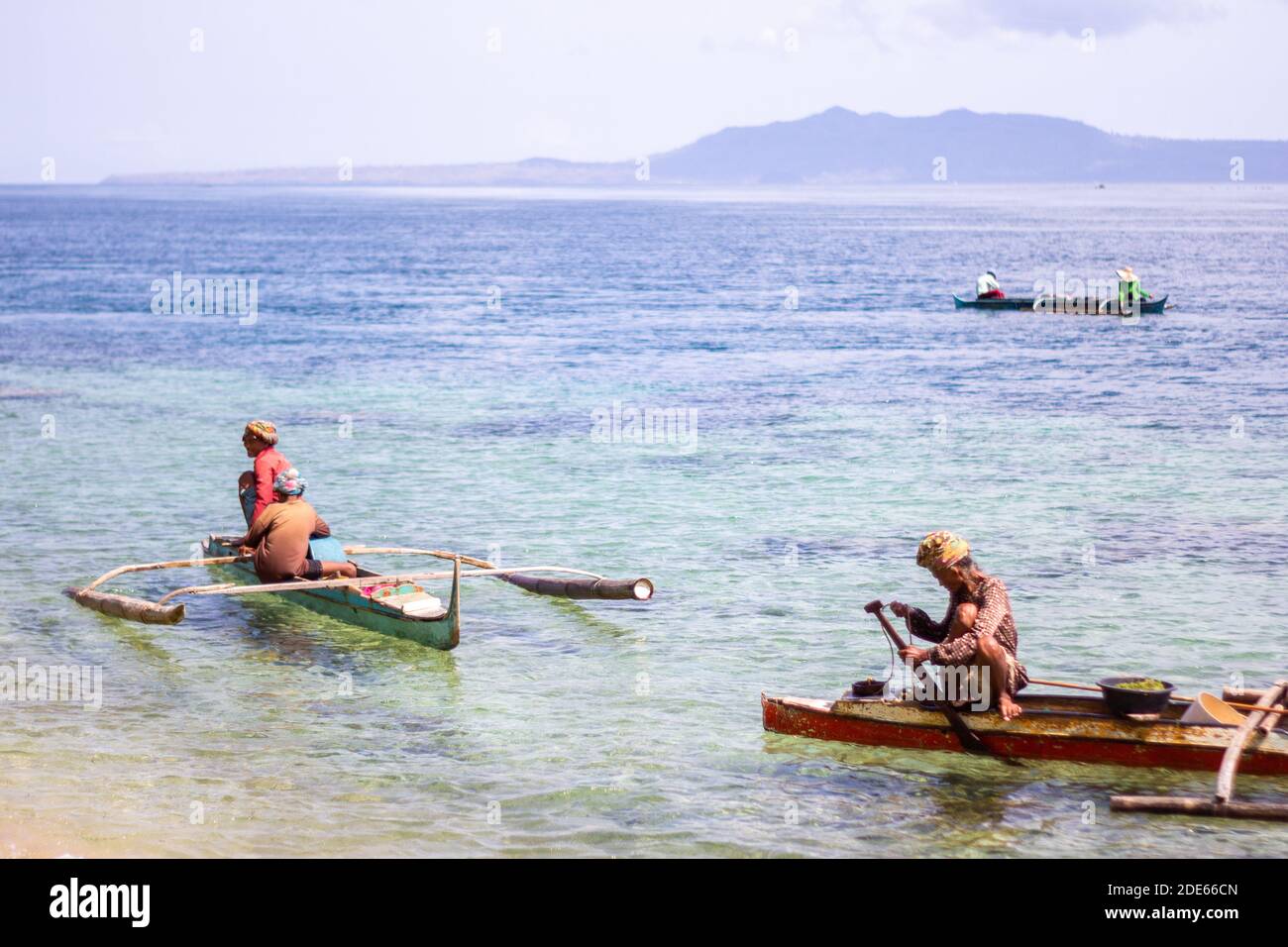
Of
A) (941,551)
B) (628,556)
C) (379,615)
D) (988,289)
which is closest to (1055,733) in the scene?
(941,551)

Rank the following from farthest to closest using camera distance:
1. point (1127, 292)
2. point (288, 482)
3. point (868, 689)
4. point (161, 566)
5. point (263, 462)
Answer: point (1127, 292), point (161, 566), point (263, 462), point (288, 482), point (868, 689)

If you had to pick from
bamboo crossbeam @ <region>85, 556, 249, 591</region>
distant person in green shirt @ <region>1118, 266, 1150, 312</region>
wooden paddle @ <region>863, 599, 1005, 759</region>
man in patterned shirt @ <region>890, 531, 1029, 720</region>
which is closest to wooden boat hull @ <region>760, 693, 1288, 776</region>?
wooden paddle @ <region>863, 599, 1005, 759</region>

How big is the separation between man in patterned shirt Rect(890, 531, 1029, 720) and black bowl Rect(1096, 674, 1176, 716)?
0.72m

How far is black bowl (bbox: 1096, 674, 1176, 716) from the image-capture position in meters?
11.8

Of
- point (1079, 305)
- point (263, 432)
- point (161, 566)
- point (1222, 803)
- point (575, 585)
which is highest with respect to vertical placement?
point (1079, 305)

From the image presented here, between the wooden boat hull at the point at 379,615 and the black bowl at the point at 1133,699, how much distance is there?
6.40 meters

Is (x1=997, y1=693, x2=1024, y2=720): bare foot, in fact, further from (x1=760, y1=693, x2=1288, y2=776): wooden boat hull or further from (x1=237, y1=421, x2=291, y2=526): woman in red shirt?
(x1=237, y1=421, x2=291, y2=526): woman in red shirt

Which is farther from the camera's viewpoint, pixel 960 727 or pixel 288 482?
pixel 288 482

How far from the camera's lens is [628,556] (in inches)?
805

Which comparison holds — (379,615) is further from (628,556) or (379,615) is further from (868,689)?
(868,689)

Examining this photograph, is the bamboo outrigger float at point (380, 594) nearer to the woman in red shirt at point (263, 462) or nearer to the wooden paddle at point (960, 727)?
the woman in red shirt at point (263, 462)

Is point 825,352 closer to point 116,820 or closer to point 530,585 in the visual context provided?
point 530,585

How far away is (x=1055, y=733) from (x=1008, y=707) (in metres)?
0.48

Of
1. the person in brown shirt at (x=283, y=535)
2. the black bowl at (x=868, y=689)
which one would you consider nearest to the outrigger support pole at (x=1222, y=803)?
the black bowl at (x=868, y=689)
